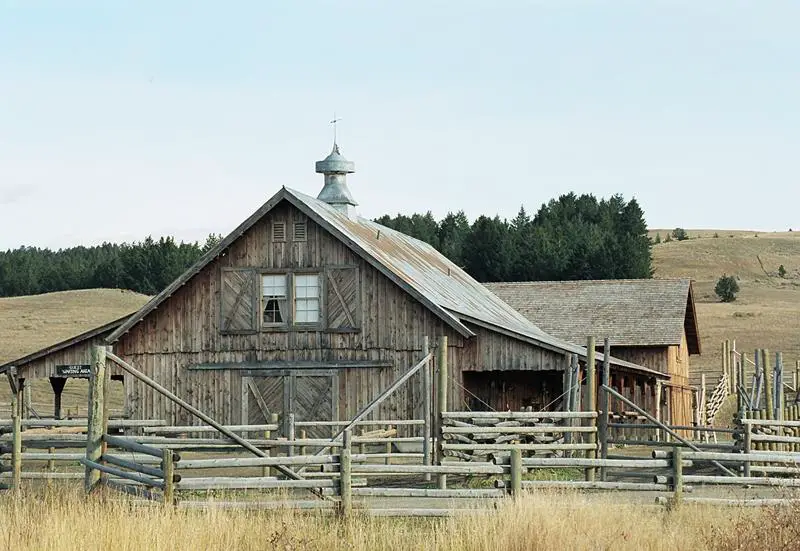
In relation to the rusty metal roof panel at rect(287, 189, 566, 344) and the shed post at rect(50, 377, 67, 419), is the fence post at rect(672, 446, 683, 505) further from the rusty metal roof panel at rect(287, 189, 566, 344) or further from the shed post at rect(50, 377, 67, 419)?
the shed post at rect(50, 377, 67, 419)

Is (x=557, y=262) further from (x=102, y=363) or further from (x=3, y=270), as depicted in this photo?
(x=102, y=363)

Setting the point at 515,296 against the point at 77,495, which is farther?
the point at 515,296

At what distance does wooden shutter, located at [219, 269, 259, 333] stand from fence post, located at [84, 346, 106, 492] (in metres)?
13.2

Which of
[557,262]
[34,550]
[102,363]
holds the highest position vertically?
[557,262]

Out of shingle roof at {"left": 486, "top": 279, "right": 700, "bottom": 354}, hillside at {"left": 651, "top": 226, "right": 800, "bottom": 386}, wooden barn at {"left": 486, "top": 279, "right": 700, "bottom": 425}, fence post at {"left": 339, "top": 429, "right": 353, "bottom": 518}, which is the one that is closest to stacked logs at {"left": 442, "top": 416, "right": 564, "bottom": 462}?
fence post at {"left": 339, "top": 429, "right": 353, "bottom": 518}

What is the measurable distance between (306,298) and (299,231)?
1.55 metres

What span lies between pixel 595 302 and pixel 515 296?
312 cm

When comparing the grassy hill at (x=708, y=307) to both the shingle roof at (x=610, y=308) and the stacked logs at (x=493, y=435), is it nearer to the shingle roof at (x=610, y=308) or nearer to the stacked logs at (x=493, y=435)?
the shingle roof at (x=610, y=308)

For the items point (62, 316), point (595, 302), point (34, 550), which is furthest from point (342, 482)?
point (62, 316)

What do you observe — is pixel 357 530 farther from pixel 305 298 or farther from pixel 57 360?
pixel 57 360

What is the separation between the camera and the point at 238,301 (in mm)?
30828

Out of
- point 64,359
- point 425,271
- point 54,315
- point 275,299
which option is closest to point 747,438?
point 275,299

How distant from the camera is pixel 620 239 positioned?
278ft

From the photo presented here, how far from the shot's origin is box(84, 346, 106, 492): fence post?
17.2 m
